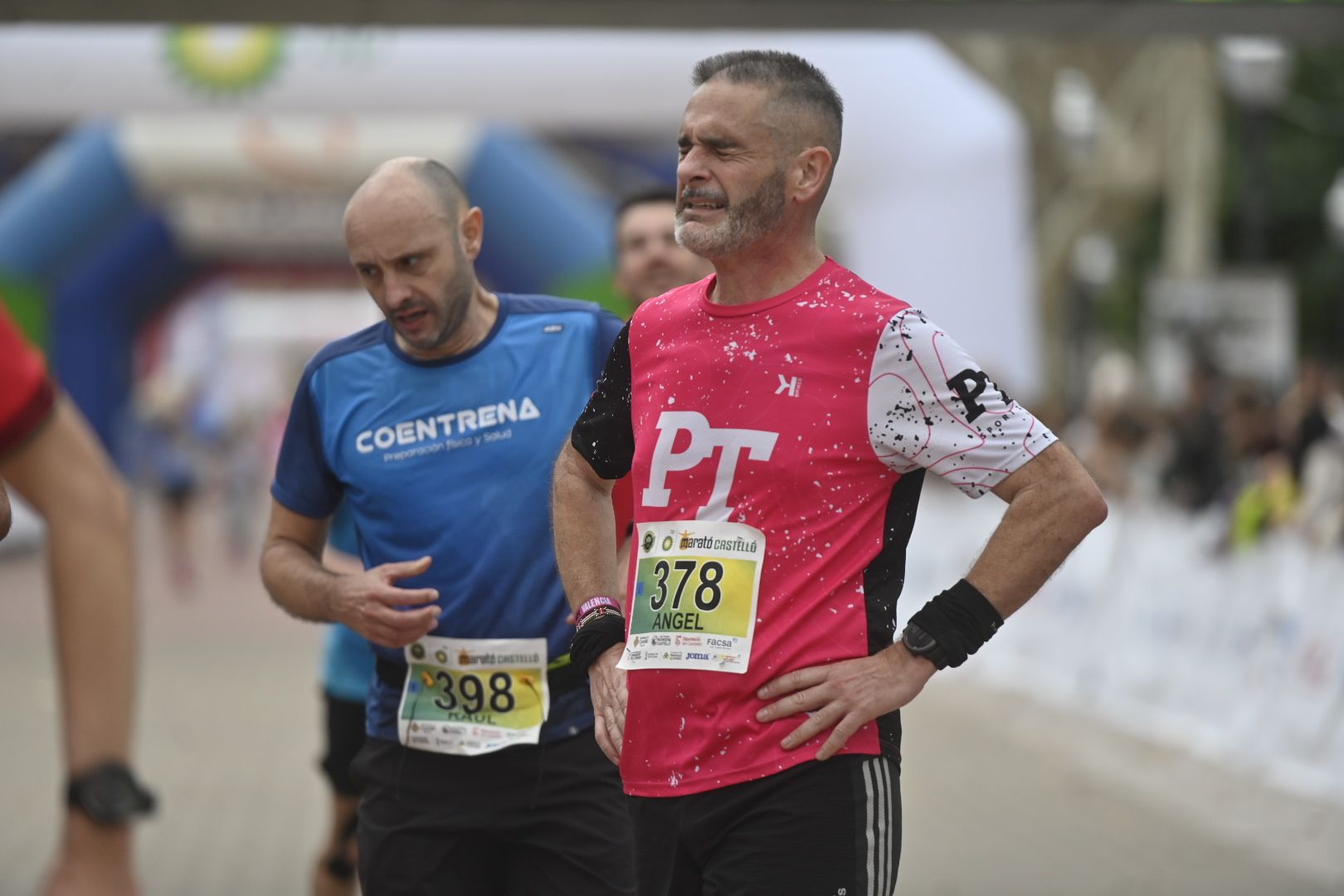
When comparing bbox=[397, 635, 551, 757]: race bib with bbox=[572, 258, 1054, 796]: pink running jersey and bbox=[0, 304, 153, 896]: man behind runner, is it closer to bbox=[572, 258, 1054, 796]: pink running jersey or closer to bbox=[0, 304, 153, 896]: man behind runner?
bbox=[572, 258, 1054, 796]: pink running jersey

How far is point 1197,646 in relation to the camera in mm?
10312

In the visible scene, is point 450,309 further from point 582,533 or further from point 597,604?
point 597,604

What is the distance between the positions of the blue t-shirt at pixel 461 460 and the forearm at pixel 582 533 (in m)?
0.41

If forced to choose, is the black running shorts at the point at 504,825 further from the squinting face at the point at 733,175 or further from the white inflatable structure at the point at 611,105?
the white inflatable structure at the point at 611,105

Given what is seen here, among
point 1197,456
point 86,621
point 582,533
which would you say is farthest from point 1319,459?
point 86,621

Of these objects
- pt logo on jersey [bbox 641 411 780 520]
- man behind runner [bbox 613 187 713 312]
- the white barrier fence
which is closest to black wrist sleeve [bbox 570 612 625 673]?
pt logo on jersey [bbox 641 411 780 520]

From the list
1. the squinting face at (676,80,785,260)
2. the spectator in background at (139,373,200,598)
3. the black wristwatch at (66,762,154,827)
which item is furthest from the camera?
the spectator in background at (139,373,200,598)

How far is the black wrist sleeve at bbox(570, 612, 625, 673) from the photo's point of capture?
10.6 feet

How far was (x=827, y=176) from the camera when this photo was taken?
123 inches

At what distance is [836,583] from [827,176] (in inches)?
26.2

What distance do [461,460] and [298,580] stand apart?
0.41m

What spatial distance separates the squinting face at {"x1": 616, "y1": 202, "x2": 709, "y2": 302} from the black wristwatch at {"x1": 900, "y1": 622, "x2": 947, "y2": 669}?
8.08ft

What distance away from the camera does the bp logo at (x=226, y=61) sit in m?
17.2

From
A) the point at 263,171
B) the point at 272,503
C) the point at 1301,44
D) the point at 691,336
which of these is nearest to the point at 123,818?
the point at 691,336
